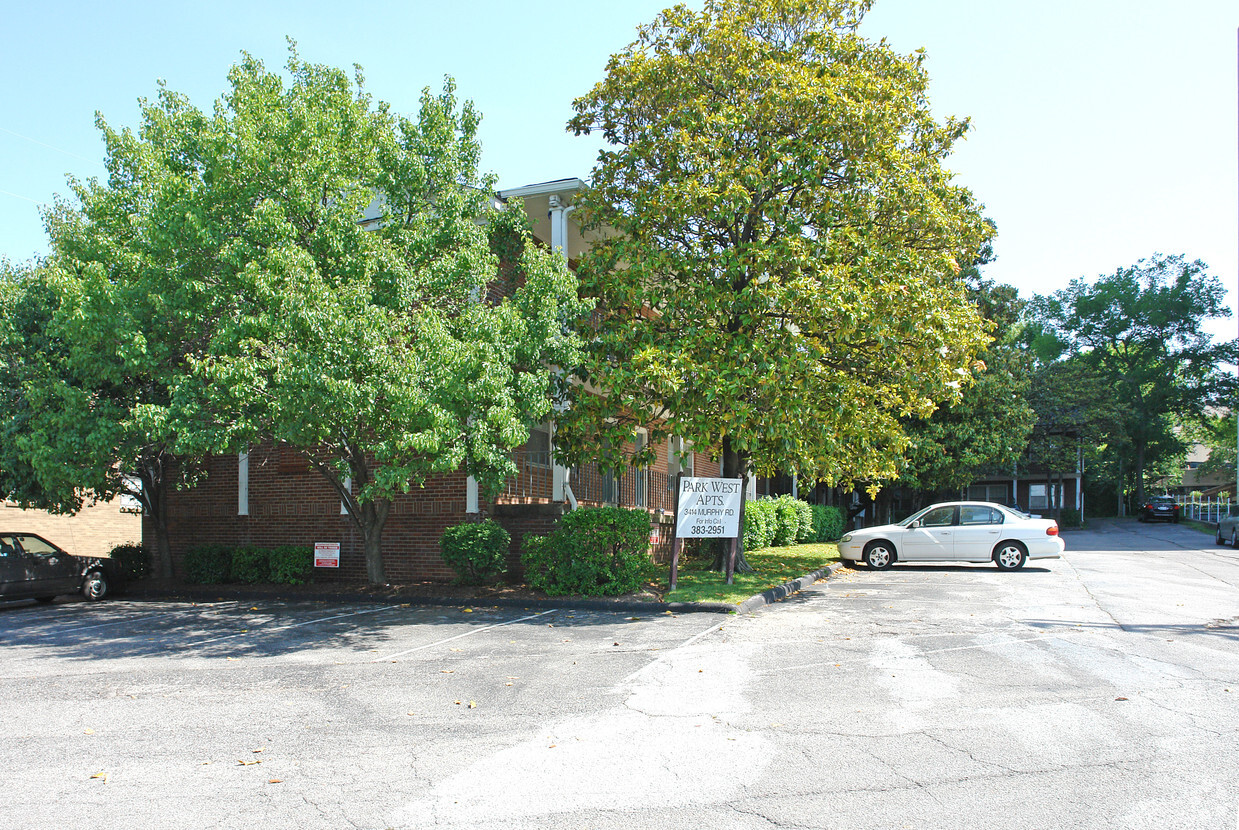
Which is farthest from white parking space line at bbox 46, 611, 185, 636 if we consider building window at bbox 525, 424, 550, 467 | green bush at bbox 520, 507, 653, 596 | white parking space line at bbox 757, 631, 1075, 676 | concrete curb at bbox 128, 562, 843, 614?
white parking space line at bbox 757, 631, 1075, 676

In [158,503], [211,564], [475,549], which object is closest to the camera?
[475,549]

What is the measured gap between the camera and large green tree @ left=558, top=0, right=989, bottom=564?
1186 cm

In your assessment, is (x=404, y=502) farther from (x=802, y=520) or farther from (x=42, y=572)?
(x=802, y=520)

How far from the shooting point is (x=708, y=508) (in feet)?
42.8

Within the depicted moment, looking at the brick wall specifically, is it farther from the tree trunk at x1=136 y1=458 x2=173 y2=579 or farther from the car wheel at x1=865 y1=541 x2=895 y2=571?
the car wheel at x1=865 y1=541 x2=895 y2=571

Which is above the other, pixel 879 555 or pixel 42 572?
pixel 42 572

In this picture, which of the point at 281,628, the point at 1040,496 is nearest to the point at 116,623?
the point at 281,628

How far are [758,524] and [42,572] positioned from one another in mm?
15561

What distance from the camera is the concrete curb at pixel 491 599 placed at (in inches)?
458

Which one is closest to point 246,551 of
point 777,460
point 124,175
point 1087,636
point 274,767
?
point 124,175

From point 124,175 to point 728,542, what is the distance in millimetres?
10693

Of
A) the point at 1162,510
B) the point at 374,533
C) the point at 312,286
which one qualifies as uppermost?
the point at 312,286

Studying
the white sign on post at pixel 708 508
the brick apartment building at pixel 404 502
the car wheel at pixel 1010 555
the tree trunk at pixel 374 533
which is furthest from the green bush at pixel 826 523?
the tree trunk at pixel 374 533

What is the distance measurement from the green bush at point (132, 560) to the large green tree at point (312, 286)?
5339 millimetres
